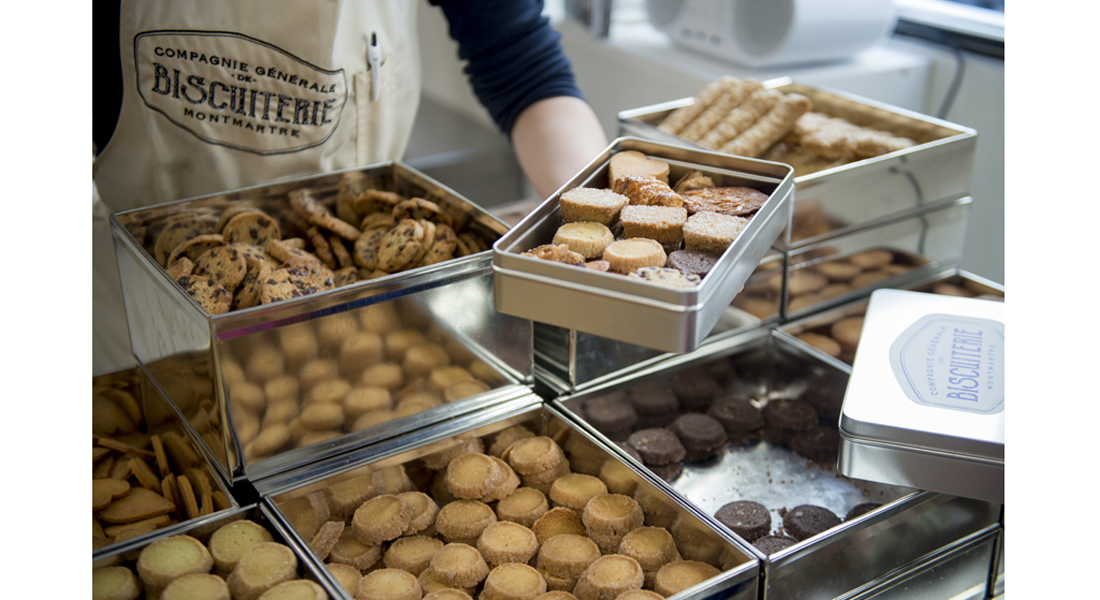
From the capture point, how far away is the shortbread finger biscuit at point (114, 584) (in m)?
0.81

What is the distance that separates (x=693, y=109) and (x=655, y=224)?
836 mm

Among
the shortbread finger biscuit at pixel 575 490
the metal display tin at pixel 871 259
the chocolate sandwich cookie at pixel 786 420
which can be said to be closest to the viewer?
the shortbread finger biscuit at pixel 575 490

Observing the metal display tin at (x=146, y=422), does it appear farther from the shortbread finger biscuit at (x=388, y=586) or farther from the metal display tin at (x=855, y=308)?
the metal display tin at (x=855, y=308)

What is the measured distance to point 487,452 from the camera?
111 centimetres

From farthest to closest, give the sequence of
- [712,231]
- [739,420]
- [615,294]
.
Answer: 1. [739,420]
2. [712,231]
3. [615,294]

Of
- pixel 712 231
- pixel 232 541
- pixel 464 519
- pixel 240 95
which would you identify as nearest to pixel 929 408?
pixel 712 231

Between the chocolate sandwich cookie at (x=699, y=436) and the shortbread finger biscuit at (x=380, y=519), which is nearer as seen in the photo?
the shortbread finger biscuit at (x=380, y=519)

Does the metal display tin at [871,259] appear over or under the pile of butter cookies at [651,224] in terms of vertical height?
under

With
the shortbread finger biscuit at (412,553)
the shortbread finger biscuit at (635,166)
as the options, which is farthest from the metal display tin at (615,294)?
the shortbread finger biscuit at (412,553)

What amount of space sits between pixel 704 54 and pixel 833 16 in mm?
362

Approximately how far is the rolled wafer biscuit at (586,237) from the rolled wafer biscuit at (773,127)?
0.66 meters

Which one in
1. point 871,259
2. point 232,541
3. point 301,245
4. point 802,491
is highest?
point 301,245

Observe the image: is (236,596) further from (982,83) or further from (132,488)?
(982,83)

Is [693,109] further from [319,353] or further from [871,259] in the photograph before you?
[319,353]
